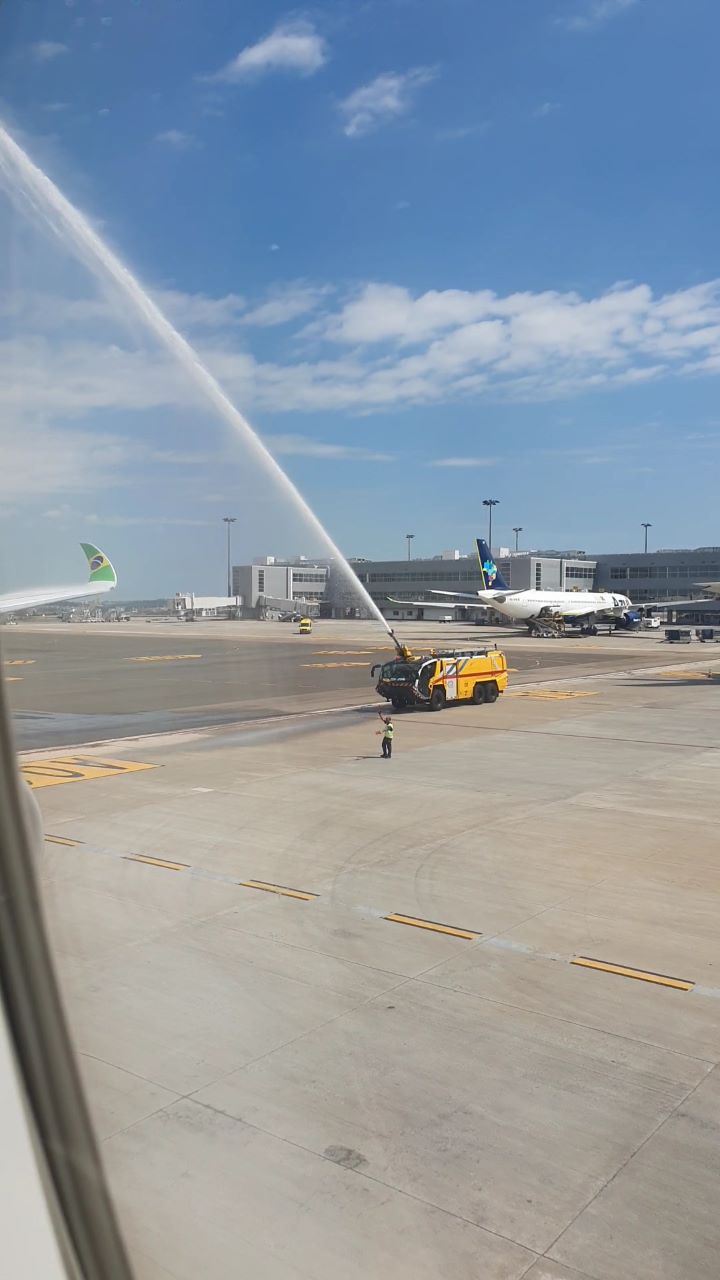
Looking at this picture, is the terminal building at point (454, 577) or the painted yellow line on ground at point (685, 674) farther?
the terminal building at point (454, 577)

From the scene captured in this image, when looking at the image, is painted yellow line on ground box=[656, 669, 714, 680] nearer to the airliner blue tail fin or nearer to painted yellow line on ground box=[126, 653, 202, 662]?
painted yellow line on ground box=[126, 653, 202, 662]

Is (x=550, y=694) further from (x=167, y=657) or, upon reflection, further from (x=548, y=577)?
(x=548, y=577)

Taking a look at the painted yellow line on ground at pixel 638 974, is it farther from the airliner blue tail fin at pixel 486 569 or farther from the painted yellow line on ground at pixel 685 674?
the airliner blue tail fin at pixel 486 569

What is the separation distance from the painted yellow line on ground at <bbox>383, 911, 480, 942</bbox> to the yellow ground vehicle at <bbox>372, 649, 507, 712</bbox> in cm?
1924

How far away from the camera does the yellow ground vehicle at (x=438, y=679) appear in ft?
104

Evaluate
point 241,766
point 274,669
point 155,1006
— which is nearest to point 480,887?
point 155,1006

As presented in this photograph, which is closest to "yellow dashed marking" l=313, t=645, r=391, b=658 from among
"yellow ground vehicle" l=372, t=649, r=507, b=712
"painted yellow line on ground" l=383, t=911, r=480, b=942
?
"yellow ground vehicle" l=372, t=649, r=507, b=712

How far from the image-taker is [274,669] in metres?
51.1

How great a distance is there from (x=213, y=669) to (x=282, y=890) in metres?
39.3

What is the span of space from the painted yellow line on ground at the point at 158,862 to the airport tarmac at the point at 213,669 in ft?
7.49

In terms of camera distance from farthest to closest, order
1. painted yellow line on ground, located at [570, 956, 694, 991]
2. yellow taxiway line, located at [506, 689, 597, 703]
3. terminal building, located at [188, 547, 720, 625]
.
Result: terminal building, located at [188, 547, 720, 625] < yellow taxiway line, located at [506, 689, 597, 703] < painted yellow line on ground, located at [570, 956, 694, 991]

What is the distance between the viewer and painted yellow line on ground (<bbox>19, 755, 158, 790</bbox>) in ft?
65.3

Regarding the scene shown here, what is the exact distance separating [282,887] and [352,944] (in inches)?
81.9

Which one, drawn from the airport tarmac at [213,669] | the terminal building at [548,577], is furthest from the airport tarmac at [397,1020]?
the terminal building at [548,577]
